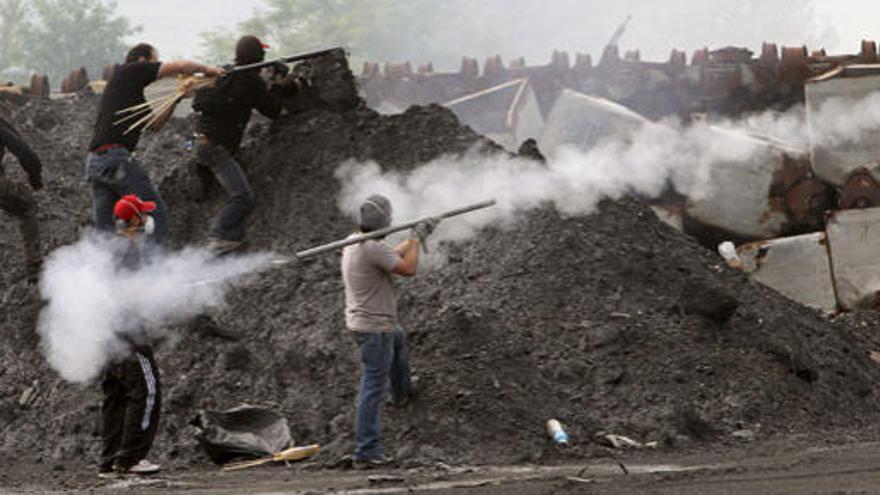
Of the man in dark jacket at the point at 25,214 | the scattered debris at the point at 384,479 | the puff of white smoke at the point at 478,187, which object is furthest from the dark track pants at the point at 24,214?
the scattered debris at the point at 384,479

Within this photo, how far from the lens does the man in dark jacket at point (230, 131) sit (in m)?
12.5

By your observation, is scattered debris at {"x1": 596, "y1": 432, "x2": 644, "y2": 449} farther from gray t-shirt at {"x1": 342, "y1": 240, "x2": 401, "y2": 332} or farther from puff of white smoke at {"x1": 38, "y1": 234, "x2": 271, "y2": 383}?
puff of white smoke at {"x1": 38, "y1": 234, "x2": 271, "y2": 383}

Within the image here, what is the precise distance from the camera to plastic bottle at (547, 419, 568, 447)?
10.1 metres

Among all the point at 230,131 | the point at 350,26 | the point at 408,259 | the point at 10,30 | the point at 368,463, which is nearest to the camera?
the point at 408,259

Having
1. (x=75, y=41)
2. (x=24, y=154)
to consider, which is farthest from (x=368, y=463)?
(x=75, y=41)

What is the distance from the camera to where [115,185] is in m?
11.7

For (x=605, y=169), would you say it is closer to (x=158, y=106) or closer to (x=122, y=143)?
(x=158, y=106)

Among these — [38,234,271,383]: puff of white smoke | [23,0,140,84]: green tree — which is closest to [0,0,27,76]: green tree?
[23,0,140,84]: green tree

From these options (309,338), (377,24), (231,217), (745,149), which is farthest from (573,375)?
(377,24)

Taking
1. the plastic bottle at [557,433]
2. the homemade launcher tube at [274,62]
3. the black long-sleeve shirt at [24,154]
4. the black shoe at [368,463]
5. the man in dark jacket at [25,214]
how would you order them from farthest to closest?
1. the man in dark jacket at [25,214]
2. the black long-sleeve shirt at [24,154]
3. the homemade launcher tube at [274,62]
4. the plastic bottle at [557,433]
5. the black shoe at [368,463]

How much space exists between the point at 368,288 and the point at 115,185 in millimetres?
3185

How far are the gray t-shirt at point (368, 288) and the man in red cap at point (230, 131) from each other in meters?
3.39

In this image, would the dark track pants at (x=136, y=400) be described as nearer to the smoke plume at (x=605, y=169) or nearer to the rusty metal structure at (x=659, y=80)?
the smoke plume at (x=605, y=169)

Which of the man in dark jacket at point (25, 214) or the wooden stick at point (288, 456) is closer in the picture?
the wooden stick at point (288, 456)
